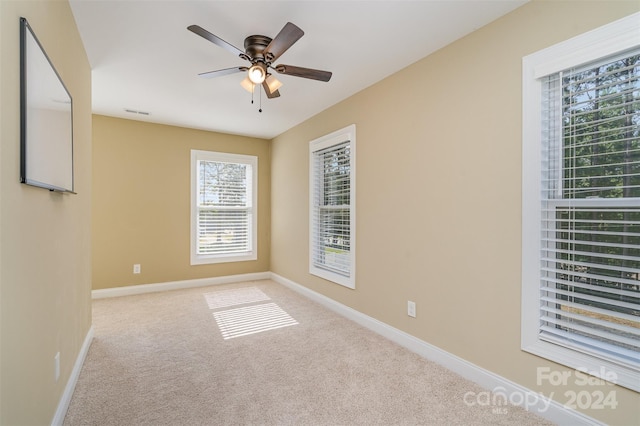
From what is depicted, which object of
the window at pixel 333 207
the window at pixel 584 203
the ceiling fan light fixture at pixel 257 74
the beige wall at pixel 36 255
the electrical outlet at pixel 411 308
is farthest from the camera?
the window at pixel 333 207

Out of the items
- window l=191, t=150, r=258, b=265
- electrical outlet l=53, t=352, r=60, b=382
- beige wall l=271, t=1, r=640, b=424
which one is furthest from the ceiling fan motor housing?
window l=191, t=150, r=258, b=265

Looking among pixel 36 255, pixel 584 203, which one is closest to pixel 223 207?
pixel 36 255

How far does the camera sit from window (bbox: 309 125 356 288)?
3521mm

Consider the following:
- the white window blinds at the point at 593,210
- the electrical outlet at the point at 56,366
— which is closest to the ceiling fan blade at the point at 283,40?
the white window blinds at the point at 593,210

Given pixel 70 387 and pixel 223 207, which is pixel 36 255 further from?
pixel 223 207

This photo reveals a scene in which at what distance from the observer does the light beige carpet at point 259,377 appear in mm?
1840

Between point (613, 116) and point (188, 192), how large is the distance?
4926 mm

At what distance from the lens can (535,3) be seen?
1.88m

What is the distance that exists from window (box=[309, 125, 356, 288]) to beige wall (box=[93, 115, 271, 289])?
1.86m

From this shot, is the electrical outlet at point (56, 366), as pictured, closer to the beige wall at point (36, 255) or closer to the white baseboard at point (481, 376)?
the beige wall at point (36, 255)

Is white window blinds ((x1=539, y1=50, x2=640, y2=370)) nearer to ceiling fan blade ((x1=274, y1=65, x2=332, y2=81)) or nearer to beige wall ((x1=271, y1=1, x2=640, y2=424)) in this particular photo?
beige wall ((x1=271, y1=1, x2=640, y2=424))

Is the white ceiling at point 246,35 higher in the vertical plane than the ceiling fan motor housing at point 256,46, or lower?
higher

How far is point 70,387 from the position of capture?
6.46ft

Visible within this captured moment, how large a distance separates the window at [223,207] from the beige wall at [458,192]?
8.53ft
